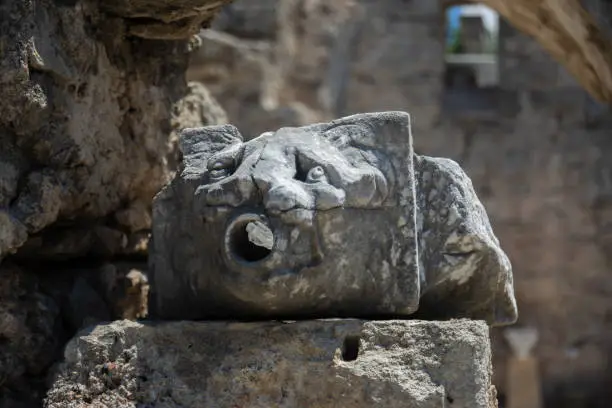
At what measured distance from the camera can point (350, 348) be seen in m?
2.35

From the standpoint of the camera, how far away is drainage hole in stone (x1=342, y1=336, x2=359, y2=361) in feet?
7.67

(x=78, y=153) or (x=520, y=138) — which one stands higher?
(x=520, y=138)

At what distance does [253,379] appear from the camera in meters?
2.34

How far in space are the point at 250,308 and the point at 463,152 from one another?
623 cm

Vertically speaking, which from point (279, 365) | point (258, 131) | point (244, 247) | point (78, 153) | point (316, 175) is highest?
point (258, 131)

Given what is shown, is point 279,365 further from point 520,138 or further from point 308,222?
point 520,138

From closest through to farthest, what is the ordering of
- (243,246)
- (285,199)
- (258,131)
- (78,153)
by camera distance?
(285,199) < (243,246) < (78,153) < (258,131)

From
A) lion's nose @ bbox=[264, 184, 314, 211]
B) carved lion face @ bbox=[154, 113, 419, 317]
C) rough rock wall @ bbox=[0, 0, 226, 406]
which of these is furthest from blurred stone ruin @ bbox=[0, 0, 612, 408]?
lion's nose @ bbox=[264, 184, 314, 211]

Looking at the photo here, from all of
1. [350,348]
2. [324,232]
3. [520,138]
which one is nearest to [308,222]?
[324,232]

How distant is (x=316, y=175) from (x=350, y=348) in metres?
0.40

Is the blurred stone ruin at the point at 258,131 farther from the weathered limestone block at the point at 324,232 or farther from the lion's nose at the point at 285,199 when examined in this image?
the lion's nose at the point at 285,199

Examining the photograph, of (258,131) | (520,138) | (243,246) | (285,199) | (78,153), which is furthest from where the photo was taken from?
(520,138)

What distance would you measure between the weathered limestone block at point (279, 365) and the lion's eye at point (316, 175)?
33 cm

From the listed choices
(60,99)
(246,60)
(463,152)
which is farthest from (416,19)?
(60,99)
